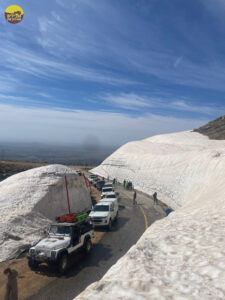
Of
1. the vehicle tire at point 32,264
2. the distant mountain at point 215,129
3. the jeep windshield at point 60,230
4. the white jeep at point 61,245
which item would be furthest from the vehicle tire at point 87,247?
the distant mountain at point 215,129

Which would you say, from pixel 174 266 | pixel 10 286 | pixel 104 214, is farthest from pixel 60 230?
pixel 174 266

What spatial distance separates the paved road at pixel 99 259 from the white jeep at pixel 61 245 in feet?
2.05

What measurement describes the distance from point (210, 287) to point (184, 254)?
1.83m

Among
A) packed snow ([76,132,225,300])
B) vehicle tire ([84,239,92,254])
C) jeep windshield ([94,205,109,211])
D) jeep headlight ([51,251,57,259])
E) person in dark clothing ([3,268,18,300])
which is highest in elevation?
packed snow ([76,132,225,300])

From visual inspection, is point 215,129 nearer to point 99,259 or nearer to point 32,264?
point 99,259

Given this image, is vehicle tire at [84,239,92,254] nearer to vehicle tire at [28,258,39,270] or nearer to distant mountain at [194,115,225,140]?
vehicle tire at [28,258,39,270]

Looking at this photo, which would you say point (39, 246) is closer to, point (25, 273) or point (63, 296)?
point (25, 273)

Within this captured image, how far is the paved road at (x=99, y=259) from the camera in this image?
8.88 m

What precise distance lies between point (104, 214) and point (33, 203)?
17.6 feet

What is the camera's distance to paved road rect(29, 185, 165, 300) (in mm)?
8875

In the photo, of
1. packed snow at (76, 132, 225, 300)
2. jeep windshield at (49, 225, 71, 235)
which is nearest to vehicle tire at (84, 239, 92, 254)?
jeep windshield at (49, 225, 71, 235)

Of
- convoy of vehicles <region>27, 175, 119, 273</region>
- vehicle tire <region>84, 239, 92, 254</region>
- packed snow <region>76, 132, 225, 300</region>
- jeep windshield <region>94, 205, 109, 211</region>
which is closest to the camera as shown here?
packed snow <region>76, 132, 225, 300</region>

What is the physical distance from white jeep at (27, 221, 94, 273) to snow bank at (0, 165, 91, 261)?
2322 millimetres

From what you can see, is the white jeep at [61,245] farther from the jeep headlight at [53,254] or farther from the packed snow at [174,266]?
the packed snow at [174,266]
